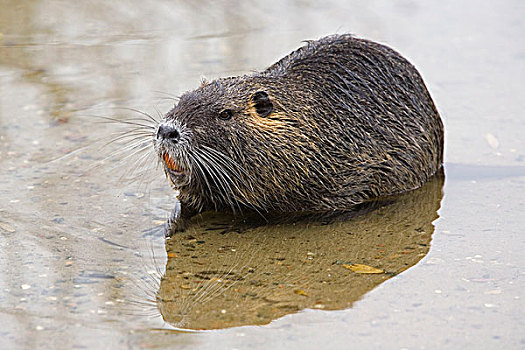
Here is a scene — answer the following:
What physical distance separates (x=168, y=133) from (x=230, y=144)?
347 mm

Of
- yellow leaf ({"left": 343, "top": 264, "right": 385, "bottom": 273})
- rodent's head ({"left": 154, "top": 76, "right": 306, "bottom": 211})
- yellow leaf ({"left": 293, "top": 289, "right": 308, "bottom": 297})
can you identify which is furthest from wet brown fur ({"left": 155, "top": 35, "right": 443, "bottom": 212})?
yellow leaf ({"left": 293, "top": 289, "right": 308, "bottom": 297})

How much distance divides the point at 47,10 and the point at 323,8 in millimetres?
2696

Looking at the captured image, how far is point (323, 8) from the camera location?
8797 mm

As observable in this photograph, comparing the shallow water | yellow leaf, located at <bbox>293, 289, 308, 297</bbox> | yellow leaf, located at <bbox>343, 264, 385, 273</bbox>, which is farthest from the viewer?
yellow leaf, located at <bbox>343, 264, 385, 273</bbox>

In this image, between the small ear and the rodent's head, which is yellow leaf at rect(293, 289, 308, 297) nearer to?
the rodent's head

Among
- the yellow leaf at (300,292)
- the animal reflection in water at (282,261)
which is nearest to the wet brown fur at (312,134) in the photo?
the animal reflection in water at (282,261)

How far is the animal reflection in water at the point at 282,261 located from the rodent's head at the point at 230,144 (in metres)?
0.18

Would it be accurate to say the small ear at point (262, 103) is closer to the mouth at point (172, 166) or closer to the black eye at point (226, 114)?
the black eye at point (226, 114)

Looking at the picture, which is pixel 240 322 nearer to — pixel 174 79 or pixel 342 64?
pixel 342 64

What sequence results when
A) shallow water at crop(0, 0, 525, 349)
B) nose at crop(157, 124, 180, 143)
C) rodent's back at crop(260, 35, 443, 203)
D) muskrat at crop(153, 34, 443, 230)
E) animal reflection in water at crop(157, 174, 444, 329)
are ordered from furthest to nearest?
rodent's back at crop(260, 35, 443, 203)
muskrat at crop(153, 34, 443, 230)
nose at crop(157, 124, 180, 143)
animal reflection in water at crop(157, 174, 444, 329)
shallow water at crop(0, 0, 525, 349)

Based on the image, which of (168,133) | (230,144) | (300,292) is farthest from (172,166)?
(300,292)

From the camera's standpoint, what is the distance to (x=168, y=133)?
4465mm

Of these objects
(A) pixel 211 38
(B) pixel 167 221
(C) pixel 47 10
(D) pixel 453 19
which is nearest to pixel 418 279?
(B) pixel 167 221

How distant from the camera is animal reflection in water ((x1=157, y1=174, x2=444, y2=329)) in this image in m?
3.81
